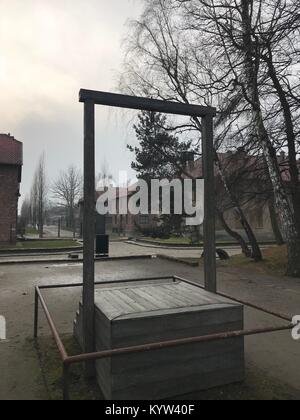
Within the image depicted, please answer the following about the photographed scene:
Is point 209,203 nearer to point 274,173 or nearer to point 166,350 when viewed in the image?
point 166,350

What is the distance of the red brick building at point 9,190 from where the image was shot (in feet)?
A: 84.3

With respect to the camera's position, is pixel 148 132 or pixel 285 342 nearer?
pixel 285 342

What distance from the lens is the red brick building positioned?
1012 inches

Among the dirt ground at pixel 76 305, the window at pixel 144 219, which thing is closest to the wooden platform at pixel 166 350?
the dirt ground at pixel 76 305

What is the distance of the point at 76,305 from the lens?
7594 mm

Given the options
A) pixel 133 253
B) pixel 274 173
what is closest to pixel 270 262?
pixel 274 173

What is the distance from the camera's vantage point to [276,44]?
9.91 meters

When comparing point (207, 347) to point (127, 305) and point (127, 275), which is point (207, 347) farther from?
point (127, 275)

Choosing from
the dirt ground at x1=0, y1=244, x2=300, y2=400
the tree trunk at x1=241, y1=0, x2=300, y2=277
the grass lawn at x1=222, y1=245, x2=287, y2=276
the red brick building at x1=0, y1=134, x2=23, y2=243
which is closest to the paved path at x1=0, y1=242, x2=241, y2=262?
the dirt ground at x1=0, y1=244, x2=300, y2=400

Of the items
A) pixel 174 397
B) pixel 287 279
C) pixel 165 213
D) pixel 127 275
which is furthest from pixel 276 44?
pixel 165 213

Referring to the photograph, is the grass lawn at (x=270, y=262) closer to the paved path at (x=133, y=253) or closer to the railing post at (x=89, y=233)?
the paved path at (x=133, y=253)

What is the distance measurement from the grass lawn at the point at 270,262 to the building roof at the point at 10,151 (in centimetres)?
1757

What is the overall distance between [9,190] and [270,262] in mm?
19131
